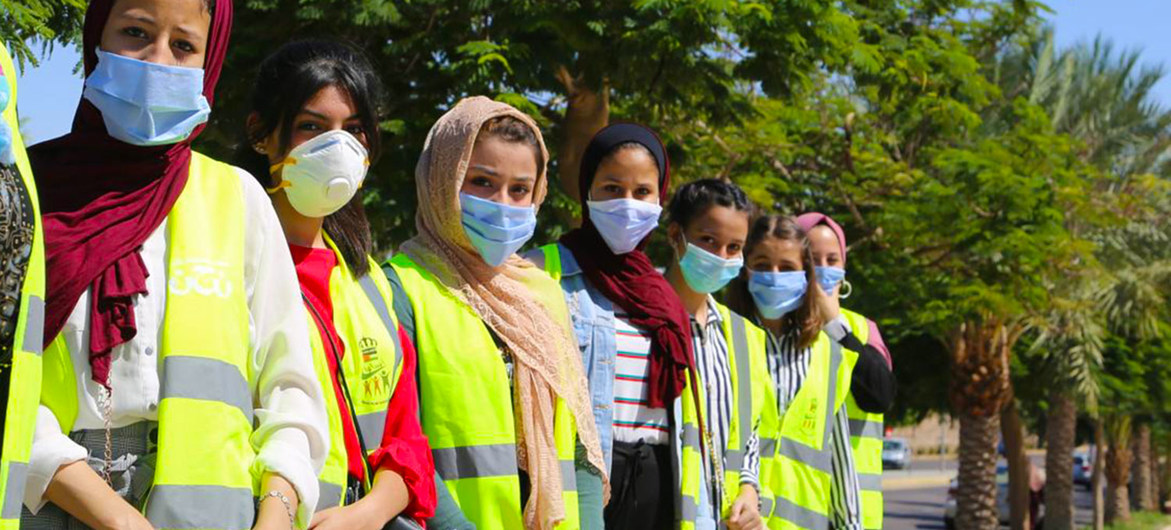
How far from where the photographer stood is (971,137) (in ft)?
47.7

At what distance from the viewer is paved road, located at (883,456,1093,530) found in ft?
94.4

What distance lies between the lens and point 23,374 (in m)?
2.15

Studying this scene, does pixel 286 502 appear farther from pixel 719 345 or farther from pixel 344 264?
pixel 719 345

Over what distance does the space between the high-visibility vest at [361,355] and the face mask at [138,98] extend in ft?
1.75

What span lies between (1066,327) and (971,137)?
5396 mm

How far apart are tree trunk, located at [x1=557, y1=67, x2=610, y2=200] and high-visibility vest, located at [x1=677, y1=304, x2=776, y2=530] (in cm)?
321

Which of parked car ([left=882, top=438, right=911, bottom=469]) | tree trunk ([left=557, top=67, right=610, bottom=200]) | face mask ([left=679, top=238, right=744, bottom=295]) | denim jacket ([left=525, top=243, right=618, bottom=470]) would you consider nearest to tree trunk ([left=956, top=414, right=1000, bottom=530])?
tree trunk ([left=557, top=67, right=610, bottom=200])

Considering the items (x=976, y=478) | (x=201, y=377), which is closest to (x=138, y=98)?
(x=201, y=377)

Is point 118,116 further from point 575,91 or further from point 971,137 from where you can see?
point 971,137

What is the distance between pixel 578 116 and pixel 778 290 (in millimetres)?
3208

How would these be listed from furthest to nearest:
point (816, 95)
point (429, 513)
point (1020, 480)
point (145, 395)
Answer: point (1020, 480)
point (816, 95)
point (429, 513)
point (145, 395)

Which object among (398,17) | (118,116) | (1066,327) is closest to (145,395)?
(118,116)

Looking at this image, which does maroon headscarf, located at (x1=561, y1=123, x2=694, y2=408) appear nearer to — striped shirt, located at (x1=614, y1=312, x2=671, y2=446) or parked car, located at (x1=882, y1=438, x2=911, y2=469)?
striped shirt, located at (x1=614, y1=312, x2=671, y2=446)

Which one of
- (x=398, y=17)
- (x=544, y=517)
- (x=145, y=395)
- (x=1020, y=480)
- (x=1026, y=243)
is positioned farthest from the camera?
(x=1020, y=480)
